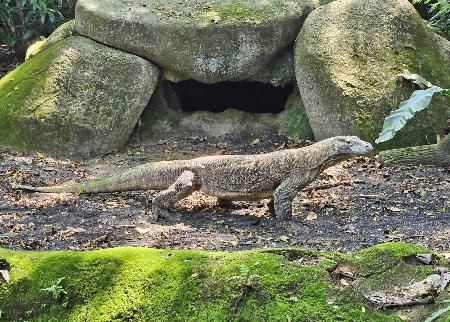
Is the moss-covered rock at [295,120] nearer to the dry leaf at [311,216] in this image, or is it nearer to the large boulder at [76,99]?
the large boulder at [76,99]

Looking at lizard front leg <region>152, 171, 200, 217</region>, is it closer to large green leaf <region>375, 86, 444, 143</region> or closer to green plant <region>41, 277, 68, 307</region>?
green plant <region>41, 277, 68, 307</region>

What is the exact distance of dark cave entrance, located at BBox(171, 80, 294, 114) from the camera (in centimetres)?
1286

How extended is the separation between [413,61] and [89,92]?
487 cm

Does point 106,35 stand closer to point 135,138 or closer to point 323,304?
point 135,138

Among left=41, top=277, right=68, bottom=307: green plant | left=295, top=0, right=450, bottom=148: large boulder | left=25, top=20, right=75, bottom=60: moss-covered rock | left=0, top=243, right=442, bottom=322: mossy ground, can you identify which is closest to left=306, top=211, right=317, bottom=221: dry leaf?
left=295, top=0, right=450, bottom=148: large boulder

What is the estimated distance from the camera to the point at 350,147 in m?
8.01

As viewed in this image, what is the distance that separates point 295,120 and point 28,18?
641 centimetres

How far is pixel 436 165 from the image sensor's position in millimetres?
9602

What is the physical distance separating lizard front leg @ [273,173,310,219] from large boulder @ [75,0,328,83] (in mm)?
3921

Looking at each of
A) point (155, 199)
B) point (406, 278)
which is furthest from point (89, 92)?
point (406, 278)

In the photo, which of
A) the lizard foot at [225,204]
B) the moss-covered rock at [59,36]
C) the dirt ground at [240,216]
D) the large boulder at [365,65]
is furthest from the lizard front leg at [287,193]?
the moss-covered rock at [59,36]

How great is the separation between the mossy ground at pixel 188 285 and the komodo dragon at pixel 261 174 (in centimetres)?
342

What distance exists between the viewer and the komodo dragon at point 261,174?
26.3 ft

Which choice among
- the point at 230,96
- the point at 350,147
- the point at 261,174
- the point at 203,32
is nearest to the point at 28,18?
the point at 230,96
